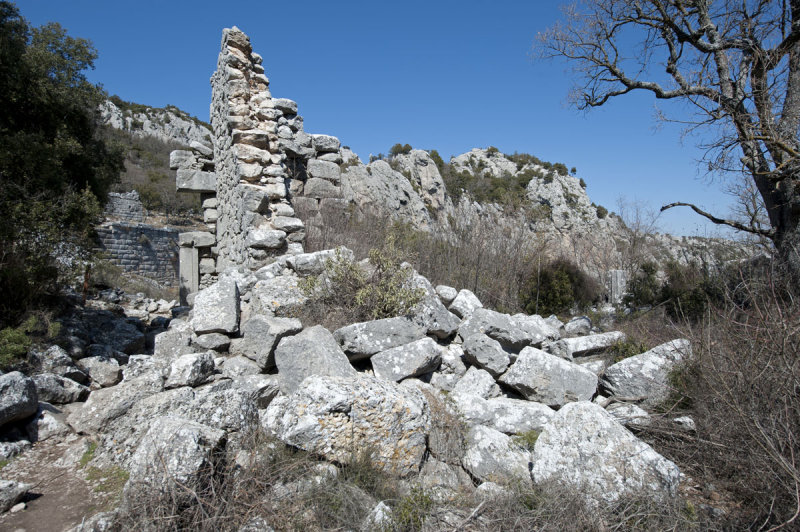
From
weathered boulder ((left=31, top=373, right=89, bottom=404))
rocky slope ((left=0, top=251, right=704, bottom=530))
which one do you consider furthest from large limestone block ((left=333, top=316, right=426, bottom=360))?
weathered boulder ((left=31, top=373, right=89, bottom=404))

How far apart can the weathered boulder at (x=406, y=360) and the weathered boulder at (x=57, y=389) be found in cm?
325

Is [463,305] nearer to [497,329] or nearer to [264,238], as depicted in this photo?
[497,329]

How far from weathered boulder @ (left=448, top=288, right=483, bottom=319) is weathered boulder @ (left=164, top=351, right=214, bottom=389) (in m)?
3.02

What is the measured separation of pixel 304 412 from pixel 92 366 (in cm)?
408

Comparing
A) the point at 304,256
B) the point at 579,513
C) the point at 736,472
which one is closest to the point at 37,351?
the point at 304,256

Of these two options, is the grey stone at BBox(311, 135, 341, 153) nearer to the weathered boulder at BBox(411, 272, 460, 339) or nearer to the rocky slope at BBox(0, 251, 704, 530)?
the rocky slope at BBox(0, 251, 704, 530)

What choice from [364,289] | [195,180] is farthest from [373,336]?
[195,180]

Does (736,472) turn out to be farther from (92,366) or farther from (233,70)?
(233,70)

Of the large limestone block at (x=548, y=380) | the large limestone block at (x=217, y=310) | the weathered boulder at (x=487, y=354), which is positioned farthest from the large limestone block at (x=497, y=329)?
the large limestone block at (x=217, y=310)

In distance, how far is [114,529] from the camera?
253cm

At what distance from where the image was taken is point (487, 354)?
15.7 feet

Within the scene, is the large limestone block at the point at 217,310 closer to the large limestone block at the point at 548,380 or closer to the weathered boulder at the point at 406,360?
the weathered boulder at the point at 406,360

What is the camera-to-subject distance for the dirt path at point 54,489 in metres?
2.88

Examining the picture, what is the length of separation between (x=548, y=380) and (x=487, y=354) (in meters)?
0.66
